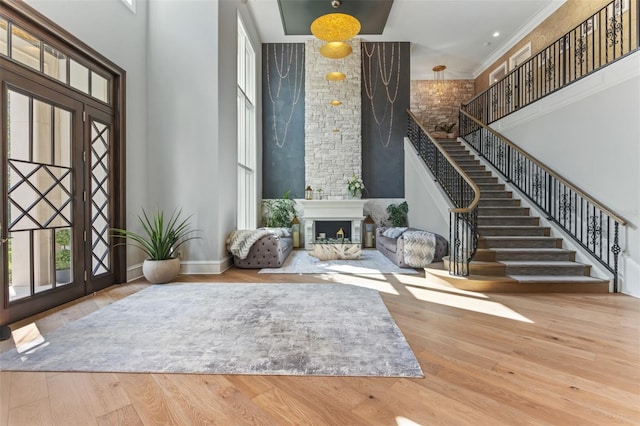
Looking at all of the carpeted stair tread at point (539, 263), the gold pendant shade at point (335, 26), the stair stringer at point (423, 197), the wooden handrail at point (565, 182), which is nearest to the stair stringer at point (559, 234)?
the carpeted stair tread at point (539, 263)

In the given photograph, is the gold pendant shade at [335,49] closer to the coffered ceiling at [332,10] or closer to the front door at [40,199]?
the coffered ceiling at [332,10]

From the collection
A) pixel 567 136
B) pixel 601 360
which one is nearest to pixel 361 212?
pixel 567 136

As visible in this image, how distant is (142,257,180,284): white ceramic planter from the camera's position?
13.1 ft

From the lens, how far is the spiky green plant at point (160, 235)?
4.06 metres

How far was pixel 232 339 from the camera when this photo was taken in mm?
2281

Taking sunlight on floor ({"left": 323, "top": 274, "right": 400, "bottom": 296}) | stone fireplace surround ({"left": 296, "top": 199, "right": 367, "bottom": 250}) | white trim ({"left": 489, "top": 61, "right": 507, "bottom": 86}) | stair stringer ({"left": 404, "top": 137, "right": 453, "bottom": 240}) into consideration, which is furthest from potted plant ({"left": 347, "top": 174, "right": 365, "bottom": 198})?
white trim ({"left": 489, "top": 61, "right": 507, "bottom": 86})

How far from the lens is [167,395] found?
5.27 ft

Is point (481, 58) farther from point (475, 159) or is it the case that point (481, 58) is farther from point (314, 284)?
point (314, 284)

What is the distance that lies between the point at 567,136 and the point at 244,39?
6.60m

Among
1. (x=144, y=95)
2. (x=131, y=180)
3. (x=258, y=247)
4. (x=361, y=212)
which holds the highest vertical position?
(x=144, y=95)

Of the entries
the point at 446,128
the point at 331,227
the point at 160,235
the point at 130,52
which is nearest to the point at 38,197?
the point at 160,235

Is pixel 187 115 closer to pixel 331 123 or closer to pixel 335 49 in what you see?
pixel 335 49

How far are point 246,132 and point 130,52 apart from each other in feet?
9.26

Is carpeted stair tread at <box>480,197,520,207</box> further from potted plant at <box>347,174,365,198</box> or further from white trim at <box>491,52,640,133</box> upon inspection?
potted plant at <box>347,174,365,198</box>
